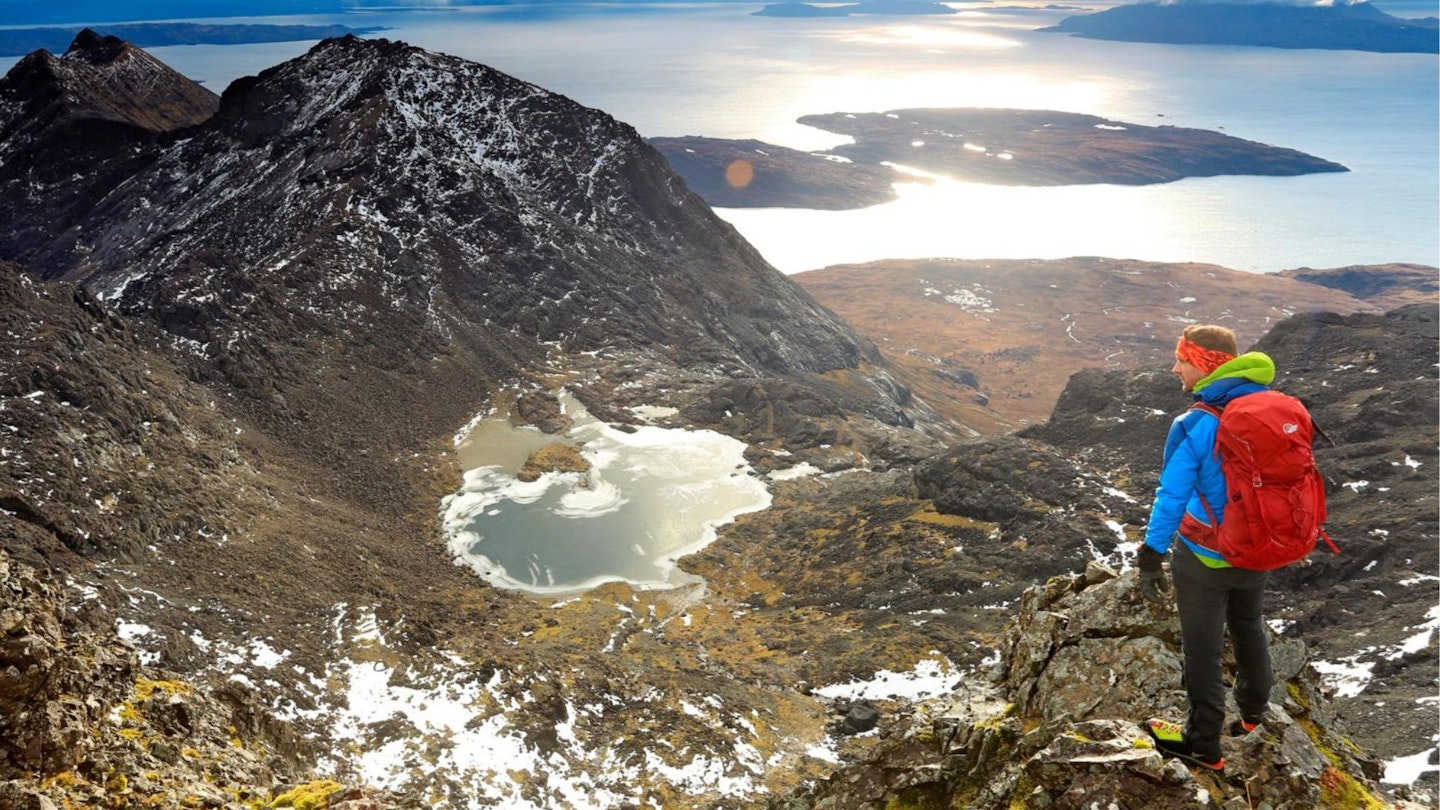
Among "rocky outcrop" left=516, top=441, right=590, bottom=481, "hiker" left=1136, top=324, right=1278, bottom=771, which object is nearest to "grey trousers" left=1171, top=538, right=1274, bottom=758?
"hiker" left=1136, top=324, right=1278, bottom=771

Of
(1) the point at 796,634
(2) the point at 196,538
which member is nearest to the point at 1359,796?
(1) the point at 796,634

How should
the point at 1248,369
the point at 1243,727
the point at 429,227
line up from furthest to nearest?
1. the point at 429,227
2. the point at 1243,727
3. the point at 1248,369

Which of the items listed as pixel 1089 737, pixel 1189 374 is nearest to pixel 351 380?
pixel 1089 737

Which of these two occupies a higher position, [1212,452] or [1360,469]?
[1212,452]

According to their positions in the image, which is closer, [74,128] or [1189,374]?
[1189,374]

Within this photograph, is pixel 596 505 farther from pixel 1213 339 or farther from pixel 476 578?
pixel 1213 339

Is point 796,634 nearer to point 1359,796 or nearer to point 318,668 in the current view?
point 318,668
